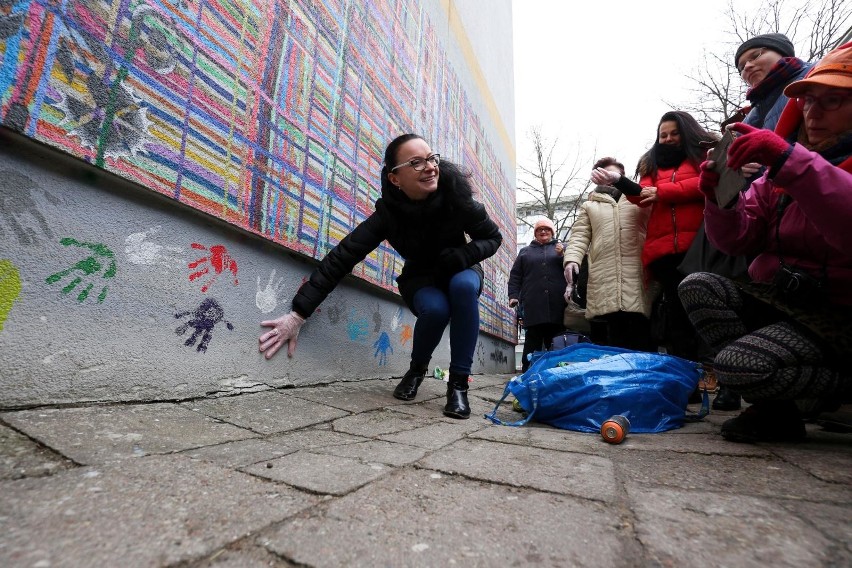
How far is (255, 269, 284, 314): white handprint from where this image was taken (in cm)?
188

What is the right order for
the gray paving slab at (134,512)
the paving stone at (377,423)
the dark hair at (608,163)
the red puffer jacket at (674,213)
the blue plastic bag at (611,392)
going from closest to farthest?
the gray paving slab at (134,512) → the paving stone at (377,423) → the blue plastic bag at (611,392) → the red puffer jacket at (674,213) → the dark hair at (608,163)

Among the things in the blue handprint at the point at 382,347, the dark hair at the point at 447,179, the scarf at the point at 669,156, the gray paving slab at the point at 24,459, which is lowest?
the gray paving slab at the point at 24,459

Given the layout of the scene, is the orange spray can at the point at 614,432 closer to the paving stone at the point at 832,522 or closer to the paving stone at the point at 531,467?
the paving stone at the point at 531,467

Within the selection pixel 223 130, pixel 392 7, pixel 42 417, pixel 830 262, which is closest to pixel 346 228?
pixel 223 130

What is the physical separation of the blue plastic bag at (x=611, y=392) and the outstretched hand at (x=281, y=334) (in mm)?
976

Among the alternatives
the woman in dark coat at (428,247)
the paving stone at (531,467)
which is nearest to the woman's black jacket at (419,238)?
the woman in dark coat at (428,247)

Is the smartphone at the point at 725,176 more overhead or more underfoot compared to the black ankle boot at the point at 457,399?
more overhead

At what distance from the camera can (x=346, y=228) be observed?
247 centimetres

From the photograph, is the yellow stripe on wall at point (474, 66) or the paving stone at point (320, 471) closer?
the paving stone at point (320, 471)

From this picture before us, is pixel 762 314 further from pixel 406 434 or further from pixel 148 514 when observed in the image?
pixel 148 514

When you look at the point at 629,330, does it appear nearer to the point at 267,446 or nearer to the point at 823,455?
the point at 823,455

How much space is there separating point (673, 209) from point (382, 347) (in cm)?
200

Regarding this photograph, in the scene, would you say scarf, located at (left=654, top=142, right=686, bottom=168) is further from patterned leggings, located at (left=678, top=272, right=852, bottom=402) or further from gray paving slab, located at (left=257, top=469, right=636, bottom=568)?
gray paving slab, located at (left=257, top=469, right=636, bottom=568)

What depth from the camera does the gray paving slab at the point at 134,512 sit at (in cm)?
55
